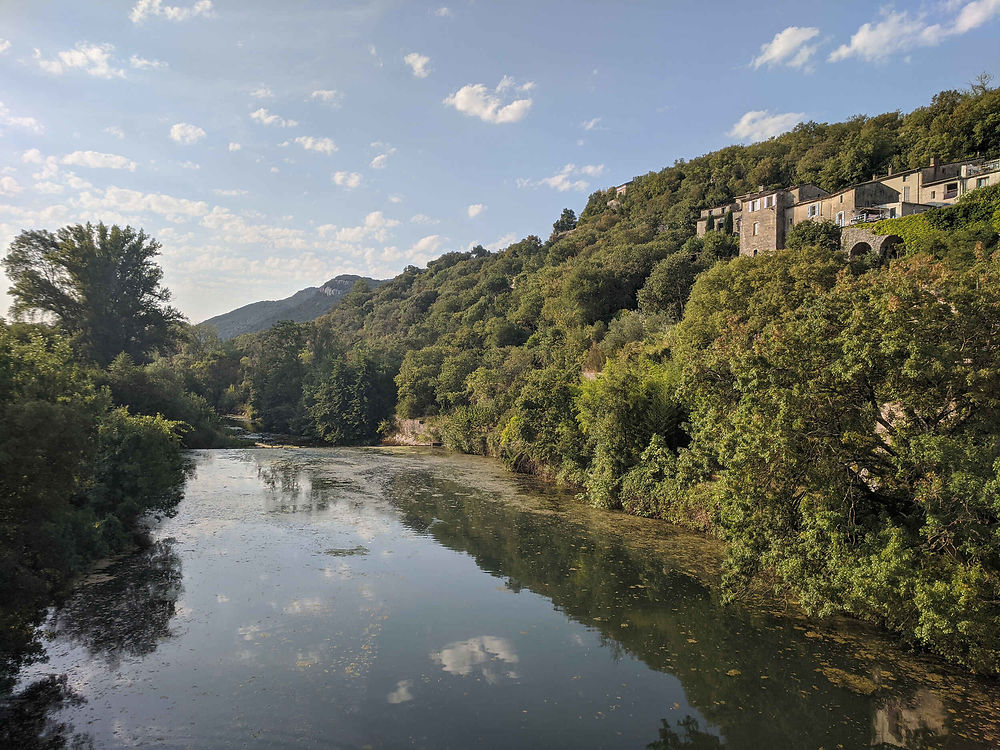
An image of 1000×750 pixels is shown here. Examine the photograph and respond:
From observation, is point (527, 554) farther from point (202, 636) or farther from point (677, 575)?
point (202, 636)

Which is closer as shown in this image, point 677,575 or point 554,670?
point 554,670

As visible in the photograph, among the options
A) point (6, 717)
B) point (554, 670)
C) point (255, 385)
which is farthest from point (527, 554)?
point (255, 385)

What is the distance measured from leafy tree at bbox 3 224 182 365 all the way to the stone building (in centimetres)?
5335

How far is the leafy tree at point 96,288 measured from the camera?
1795 inches

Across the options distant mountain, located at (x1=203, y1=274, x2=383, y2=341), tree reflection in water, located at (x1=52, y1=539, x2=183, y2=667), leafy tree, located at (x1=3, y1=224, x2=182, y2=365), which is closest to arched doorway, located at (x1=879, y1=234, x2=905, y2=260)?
tree reflection in water, located at (x1=52, y1=539, x2=183, y2=667)

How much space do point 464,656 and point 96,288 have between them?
51.4 meters

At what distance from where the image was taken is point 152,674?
1048cm

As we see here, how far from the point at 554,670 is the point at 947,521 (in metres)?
7.66

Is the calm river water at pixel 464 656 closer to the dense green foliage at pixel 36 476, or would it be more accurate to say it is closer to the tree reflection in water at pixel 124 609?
the tree reflection in water at pixel 124 609

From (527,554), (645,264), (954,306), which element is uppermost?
(645,264)

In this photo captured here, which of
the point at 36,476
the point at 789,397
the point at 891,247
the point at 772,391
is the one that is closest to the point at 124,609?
the point at 36,476

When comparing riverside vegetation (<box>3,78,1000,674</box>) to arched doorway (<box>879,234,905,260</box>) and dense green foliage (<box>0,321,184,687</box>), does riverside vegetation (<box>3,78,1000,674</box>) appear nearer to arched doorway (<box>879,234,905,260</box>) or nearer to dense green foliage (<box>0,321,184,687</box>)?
dense green foliage (<box>0,321,184,687</box>)

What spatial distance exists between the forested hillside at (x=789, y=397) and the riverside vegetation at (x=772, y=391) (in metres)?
0.06

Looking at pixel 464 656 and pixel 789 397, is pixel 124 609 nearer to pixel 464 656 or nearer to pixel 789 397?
pixel 464 656
